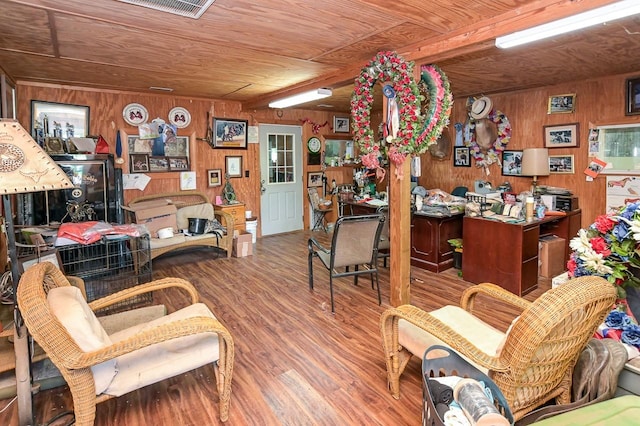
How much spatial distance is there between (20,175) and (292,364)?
1.98 metres

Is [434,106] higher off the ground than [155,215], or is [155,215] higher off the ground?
[434,106]

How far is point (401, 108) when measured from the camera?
10.5 feet

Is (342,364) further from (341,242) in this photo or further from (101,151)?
(101,151)

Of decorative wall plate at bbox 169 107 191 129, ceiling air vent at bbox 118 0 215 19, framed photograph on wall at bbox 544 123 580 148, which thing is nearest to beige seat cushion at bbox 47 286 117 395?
ceiling air vent at bbox 118 0 215 19

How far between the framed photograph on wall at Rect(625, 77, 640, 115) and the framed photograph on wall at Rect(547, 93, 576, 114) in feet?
1.97

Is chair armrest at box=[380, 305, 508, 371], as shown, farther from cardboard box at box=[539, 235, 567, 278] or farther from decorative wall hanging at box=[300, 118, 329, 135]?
decorative wall hanging at box=[300, 118, 329, 135]

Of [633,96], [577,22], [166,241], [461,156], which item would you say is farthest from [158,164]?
[633,96]

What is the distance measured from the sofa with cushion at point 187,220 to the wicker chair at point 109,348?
263 centimetres

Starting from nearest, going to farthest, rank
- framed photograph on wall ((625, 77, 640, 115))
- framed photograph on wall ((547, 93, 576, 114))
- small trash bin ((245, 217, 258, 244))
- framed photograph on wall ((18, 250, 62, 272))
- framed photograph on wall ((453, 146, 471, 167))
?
framed photograph on wall ((18, 250, 62, 272)), framed photograph on wall ((625, 77, 640, 115)), framed photograph on wall ((547, 93, 576, 114)), framed photograph on wall ((453, 146, 471, 167)), small trash bin ((245, 217, 258, 244))

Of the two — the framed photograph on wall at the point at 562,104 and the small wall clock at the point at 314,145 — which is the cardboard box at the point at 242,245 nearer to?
the small wall clock at the point at 314,145

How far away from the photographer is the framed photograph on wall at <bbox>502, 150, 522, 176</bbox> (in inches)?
222

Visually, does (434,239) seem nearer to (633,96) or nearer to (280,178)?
(633,96)

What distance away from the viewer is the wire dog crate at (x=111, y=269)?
392cm

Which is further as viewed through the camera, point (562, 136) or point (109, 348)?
point (562, 136)
